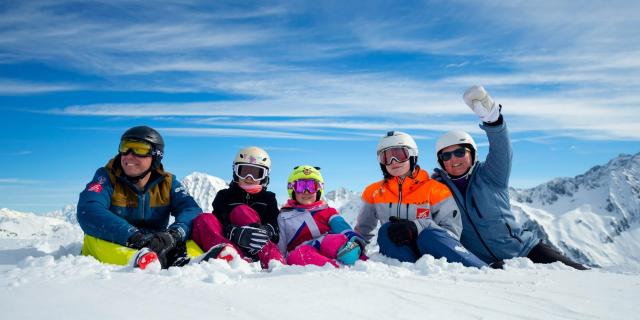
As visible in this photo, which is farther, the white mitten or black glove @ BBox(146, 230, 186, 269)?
the white mitten

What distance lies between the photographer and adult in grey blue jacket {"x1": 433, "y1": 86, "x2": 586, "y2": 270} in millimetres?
6699

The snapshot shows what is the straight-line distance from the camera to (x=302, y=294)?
137 inches

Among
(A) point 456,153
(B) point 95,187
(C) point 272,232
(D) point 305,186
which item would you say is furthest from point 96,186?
(A) point 456,153

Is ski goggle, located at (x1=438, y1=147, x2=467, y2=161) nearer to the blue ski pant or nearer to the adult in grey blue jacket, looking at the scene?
the adult in grey blue jacket

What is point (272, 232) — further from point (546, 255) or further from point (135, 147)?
point (546, 255)

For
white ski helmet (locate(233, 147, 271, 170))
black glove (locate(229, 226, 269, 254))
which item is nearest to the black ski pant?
black glove (locate(229, 226, 269, 254))

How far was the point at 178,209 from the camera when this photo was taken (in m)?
7.13

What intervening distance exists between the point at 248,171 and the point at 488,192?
385 cm

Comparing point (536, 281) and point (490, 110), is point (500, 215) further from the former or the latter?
point (536, 281)

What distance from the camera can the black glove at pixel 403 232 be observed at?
6188 millimetres

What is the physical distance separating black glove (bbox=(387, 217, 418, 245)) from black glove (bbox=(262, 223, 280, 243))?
67.8 inches

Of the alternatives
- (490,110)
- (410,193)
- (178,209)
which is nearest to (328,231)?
(410,193)

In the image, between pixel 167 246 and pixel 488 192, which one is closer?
pixel 167 246

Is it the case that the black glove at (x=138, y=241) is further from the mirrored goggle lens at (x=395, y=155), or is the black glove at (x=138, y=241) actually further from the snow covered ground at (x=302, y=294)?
the mirrored goggle lens at (x=395, y=155)
